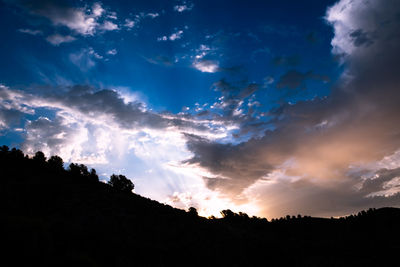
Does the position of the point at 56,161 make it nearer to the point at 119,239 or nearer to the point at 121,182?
the point at 121,182

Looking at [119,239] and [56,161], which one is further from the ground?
[56,161]

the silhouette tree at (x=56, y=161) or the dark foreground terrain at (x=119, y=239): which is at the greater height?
the silhouette tree at (x=56, y=161)

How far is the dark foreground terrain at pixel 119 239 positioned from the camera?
675 inches

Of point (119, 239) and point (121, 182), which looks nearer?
point (119, 239)

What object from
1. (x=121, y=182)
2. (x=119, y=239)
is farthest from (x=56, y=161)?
(x=119, y=239)

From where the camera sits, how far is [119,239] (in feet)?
98.3

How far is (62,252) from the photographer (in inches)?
666

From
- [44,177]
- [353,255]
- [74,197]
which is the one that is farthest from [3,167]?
[353,255]

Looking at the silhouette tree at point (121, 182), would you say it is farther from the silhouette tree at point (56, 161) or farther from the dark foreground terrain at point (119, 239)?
the dark foreground terrain at point (119, 239)

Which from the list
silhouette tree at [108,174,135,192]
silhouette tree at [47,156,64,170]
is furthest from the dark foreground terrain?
silhouette tree at [108,174,135,192]

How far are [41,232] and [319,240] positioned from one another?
56813 mm

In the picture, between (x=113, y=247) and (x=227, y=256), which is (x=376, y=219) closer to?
(x=227, y=256)

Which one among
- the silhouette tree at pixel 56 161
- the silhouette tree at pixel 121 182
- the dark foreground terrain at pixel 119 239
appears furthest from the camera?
the silhouette tree at pixel 121 182

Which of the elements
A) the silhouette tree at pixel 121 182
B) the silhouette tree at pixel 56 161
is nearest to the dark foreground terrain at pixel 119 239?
the silhouette tree at pixel 56 161
